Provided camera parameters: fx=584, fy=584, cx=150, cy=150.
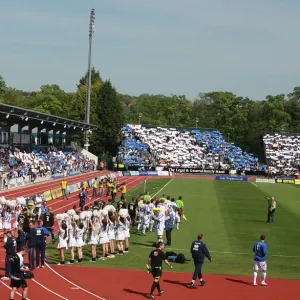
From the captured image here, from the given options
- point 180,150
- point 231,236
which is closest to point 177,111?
point 180,150

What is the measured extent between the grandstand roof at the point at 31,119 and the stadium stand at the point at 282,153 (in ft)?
91.6

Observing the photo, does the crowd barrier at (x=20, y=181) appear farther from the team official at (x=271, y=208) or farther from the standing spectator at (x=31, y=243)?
the standing spectator at (x=31, y=243)

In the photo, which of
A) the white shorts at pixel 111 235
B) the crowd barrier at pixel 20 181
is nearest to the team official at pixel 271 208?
the white shorts at pixel 111 235

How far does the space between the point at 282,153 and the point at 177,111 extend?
1909 inches

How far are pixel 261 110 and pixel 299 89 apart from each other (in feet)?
61.3

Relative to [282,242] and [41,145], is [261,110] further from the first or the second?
[282,242]

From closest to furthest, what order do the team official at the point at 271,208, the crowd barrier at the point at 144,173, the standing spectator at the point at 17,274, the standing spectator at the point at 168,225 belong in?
the standing spectator at the point at 17,274, the standing spectator at the point at 168,225, the team official at the point at 271,208, the crowd barrier at the point at 144,173

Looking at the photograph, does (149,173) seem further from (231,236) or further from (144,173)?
(231,236)

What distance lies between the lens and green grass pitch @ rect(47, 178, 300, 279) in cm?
2078

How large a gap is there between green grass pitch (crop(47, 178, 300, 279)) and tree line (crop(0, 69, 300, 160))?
4454cm

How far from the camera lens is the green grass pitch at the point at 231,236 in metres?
20.8

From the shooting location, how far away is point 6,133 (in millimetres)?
57781

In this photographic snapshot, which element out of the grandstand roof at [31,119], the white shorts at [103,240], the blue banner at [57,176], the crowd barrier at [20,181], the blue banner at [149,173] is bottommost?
the blue banner at [149,173]

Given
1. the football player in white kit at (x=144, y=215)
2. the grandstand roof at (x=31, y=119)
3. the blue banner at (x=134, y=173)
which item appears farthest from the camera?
the blue banner at (x=134, y=173)
